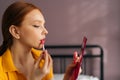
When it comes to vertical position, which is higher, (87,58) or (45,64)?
(45,64)

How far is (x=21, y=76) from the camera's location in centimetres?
73

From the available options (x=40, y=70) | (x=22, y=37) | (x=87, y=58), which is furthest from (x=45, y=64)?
(x=87, y=58)

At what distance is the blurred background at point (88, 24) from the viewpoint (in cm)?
244

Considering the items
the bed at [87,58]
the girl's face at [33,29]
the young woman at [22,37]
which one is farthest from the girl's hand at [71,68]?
the bed at [87,58]

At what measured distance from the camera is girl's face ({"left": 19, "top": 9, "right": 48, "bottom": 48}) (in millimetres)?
719

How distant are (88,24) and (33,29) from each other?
1.80m

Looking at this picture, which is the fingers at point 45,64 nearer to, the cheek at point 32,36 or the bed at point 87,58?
the cheek at point 32,36

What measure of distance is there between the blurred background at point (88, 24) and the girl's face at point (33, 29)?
1775 mm

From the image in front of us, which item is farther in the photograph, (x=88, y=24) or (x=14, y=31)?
(x=88, y=24)

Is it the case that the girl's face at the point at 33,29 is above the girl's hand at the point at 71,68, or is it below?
above

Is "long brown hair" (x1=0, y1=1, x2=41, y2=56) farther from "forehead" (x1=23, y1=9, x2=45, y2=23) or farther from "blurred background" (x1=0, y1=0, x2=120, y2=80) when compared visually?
"blurred background" (x1=0, y1=0, x2=120, y2=80)

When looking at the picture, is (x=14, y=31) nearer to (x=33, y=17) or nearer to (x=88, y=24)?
(x=33, y=17)

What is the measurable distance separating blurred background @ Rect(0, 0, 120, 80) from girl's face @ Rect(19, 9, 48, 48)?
1775mm

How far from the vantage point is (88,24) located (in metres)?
2.47
